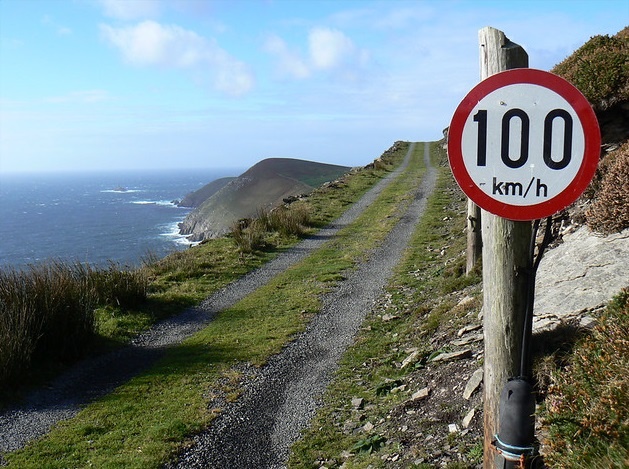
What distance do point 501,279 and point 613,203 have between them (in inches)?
192

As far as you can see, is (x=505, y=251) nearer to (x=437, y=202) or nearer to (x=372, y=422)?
(x=372, y=422)

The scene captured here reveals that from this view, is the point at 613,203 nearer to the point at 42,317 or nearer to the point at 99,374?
the point at 99,374

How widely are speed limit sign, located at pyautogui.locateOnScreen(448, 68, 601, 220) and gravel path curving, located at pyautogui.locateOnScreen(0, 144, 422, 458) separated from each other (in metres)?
6.77

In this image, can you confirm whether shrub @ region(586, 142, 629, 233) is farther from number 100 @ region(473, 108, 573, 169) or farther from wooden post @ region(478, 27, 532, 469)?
number 100 @ region(473, 108, 573, 169)

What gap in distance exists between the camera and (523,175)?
2.61 m

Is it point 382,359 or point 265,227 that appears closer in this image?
A: point 382,359

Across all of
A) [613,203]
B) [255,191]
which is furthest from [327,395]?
[255,191]

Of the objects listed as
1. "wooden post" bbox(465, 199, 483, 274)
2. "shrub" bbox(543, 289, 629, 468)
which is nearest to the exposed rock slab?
"shrub" bbox(543, 289, 629, 468)

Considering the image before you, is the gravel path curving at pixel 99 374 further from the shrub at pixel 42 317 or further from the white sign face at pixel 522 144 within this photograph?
the white sign face at pixel 522 144

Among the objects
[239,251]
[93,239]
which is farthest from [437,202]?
[93,239]

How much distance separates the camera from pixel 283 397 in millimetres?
7676

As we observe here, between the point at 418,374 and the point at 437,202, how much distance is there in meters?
19.1

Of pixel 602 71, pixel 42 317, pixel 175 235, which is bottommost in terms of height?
pixel 175 235

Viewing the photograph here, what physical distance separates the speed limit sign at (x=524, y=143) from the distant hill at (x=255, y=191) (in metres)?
39.1
